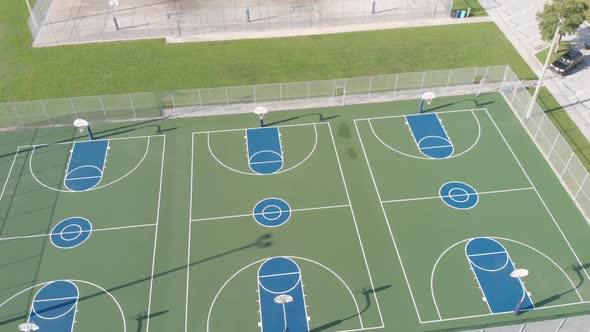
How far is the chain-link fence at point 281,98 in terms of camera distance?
39.9 metres

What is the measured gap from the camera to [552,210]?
112 ft

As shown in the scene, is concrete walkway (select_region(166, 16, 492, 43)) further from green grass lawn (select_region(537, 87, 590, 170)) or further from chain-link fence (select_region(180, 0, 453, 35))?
green grass lawn (select_region(537, 87, 590, 170))

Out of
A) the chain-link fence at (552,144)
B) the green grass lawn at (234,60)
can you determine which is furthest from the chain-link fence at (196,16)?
the chain-link fence at (552,144)

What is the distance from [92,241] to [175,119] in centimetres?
1186

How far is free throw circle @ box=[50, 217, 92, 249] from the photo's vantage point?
32.6 meters

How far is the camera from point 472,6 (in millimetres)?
53781

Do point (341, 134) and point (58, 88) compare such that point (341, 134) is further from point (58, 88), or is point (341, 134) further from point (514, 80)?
point (58, 88)

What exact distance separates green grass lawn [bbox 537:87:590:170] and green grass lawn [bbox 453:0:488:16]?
1272 centimetres

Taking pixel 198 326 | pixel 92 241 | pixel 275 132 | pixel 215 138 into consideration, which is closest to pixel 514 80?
pixel 275 132

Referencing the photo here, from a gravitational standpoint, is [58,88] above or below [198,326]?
above

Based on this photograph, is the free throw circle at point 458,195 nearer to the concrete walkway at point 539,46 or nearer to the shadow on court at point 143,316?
the concrete walkway at point 539,46

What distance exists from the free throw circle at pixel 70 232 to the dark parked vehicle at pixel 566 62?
126 feet

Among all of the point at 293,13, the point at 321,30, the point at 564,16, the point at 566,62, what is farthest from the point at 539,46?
the point at 293,13

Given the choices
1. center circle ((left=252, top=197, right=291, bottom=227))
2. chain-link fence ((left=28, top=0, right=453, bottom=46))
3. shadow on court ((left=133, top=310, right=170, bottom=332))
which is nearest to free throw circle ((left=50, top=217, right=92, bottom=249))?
shadow on court ((left=133, top=310, right=170, bottom=332))
